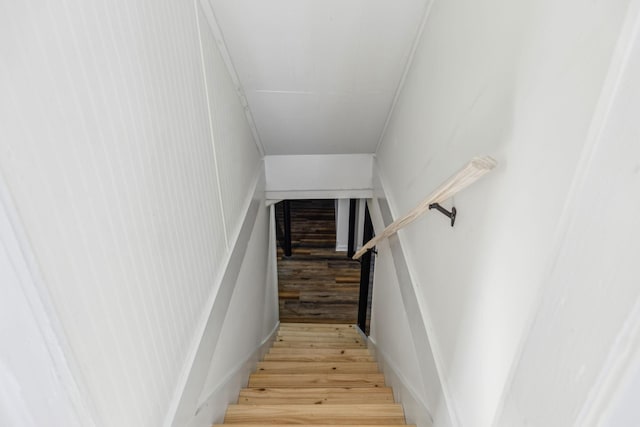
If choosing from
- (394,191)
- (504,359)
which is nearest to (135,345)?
(504,359)

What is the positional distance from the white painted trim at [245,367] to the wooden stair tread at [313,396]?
15cm

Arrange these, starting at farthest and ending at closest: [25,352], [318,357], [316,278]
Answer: [316,278] < [318,357] < [25,352]

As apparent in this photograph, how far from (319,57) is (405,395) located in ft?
6.16

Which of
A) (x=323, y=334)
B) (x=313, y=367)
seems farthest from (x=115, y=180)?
(x=323, y=334)

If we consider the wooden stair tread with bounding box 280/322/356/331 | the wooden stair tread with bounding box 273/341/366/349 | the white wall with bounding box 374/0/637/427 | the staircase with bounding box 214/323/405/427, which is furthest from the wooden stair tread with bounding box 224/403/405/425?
the wooden stair tread with bounding box 280/322/356/331

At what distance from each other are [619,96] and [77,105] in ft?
2.84

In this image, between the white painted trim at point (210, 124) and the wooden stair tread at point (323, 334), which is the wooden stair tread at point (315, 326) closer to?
the wooden stair tread at point (323, 334)

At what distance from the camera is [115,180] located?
843 mm

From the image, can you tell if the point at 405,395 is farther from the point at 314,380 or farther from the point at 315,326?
the point at 315,326

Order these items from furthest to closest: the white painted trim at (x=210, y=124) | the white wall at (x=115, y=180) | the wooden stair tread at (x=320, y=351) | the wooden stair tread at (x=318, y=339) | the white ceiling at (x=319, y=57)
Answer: the wooden stair tread at (x=318, y=339) → the wooden stair tread at (x=320, y=351) → the white ceiling at (x=319, y=57) → the white painted trim at (x=210, y=124) → the white wall at (x=115, y=180)

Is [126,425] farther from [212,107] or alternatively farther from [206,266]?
[212,107]

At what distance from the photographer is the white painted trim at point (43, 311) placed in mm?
550

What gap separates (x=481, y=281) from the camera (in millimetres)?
1068

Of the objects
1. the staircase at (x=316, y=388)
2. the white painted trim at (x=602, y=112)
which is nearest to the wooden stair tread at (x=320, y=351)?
the staircase at (x=316, y=388)
